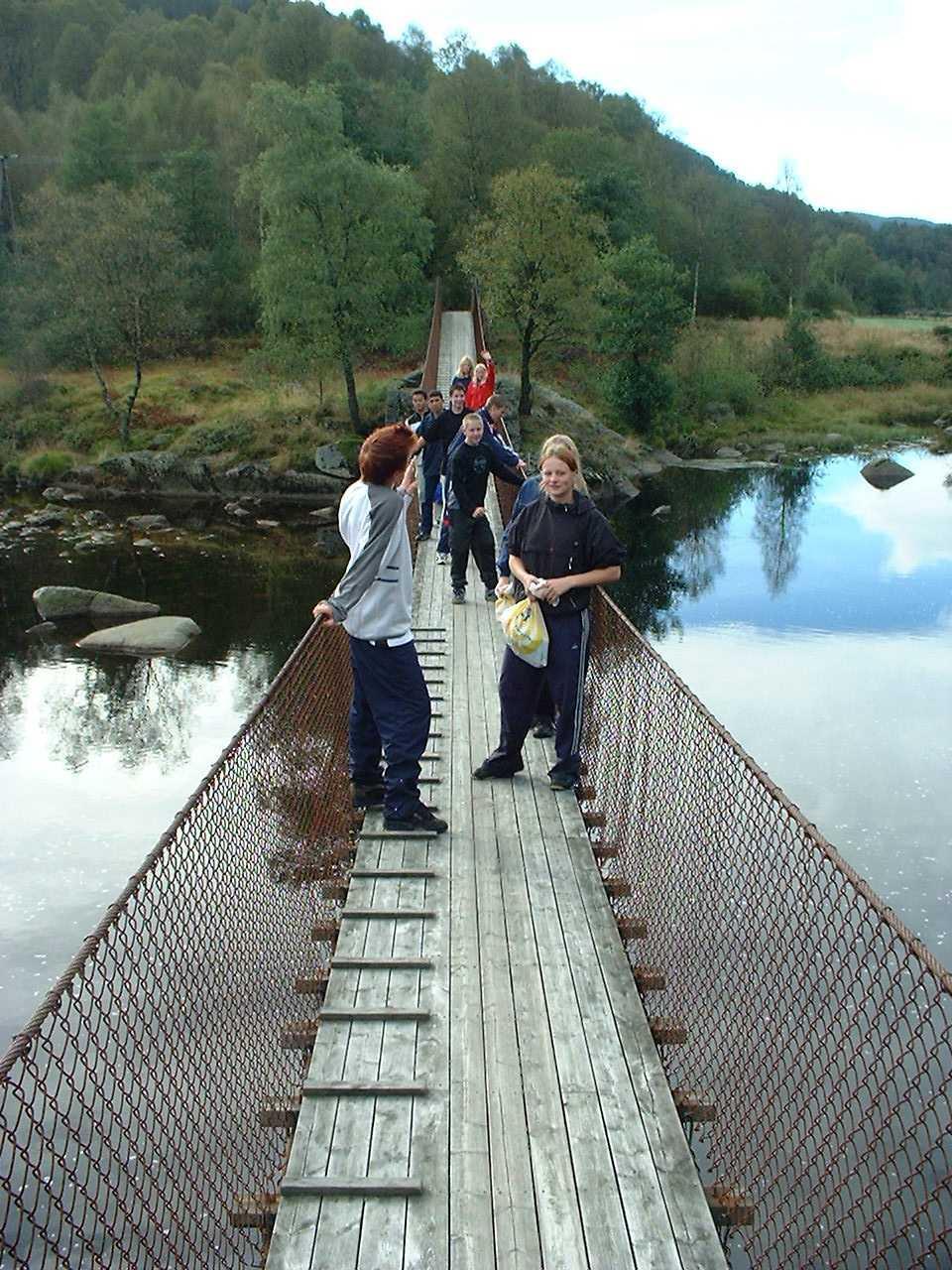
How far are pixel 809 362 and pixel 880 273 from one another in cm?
2436

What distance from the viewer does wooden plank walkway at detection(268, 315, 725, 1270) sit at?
7.78ft

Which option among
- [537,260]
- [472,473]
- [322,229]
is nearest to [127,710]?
[472,473]

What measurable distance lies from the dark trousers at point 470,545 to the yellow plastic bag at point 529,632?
2.91 metres

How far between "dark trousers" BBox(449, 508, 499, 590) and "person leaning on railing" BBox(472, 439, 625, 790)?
2768mm

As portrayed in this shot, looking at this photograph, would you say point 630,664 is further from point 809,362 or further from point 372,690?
point 809,362

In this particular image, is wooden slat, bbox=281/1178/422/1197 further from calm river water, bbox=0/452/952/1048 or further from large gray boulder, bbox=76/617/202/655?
large gray boulder, bbox=76/617/202/655

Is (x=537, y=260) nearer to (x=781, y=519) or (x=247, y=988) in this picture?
(x=781, y=519)

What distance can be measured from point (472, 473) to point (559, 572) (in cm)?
274

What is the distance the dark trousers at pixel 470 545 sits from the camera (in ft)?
23.4

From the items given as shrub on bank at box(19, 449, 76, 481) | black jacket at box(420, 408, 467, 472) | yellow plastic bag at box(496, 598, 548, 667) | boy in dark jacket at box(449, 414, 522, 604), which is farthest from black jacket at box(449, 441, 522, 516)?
shrub on bank at box(19, 449, 76, 481)

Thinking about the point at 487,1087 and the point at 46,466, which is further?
the point at 46,466

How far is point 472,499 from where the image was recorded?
7.00 m

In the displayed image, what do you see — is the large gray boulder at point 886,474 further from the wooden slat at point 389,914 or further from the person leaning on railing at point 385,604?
the wooden slat at point 389,914

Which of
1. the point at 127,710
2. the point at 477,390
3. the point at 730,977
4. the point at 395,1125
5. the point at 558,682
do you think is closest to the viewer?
the point at 395,1125
